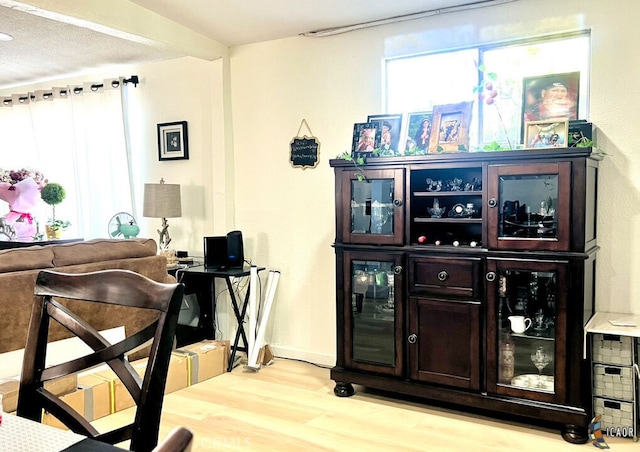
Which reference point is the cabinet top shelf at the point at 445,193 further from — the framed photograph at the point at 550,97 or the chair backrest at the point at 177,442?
the chair backrest at the point at 177,442

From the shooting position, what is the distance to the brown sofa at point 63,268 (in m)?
2.81

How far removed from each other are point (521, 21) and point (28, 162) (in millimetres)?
5004

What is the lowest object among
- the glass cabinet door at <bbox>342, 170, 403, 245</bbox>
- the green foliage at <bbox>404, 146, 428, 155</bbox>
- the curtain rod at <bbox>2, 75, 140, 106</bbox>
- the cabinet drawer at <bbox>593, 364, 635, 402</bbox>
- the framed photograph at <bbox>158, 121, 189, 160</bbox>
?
the cabinet drawer at <bbox>593, 364, 635, 402</bbox>

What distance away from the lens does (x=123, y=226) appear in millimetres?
4848

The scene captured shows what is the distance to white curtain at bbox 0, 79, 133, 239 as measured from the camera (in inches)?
206

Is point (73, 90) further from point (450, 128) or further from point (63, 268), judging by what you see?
point (450, 128)

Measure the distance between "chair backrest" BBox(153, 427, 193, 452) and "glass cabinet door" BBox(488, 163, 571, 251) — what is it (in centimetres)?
262

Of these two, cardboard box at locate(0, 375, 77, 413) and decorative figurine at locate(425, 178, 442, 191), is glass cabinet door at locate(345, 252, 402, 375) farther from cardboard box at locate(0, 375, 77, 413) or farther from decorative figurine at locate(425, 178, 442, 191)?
cardboard box at locate(0, 375, 77, 413)

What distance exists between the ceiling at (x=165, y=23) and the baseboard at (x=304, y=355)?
240cm

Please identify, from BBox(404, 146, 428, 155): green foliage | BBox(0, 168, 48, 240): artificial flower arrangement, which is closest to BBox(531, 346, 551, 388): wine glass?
BBox(404, 146, 428, 155): green foliage

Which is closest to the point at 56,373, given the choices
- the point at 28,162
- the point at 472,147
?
the point at 472,147

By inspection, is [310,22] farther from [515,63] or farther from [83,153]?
[83,153]

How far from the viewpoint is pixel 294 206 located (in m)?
4.37

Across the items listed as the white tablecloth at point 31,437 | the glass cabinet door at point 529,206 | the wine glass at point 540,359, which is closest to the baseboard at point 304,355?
the wine glass at point 540,359
